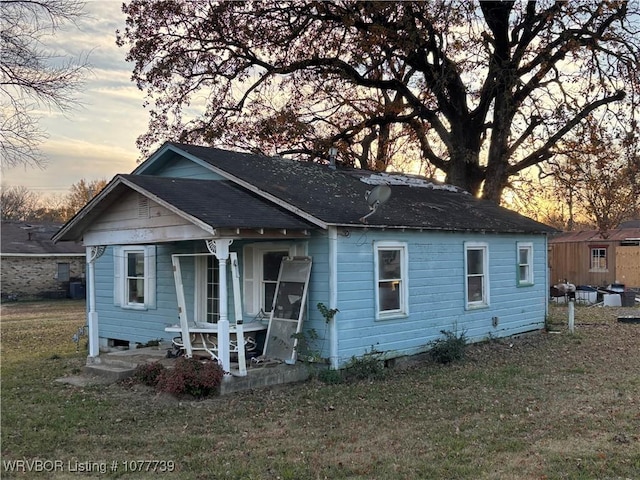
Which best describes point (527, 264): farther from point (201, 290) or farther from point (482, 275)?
point (201, 290)

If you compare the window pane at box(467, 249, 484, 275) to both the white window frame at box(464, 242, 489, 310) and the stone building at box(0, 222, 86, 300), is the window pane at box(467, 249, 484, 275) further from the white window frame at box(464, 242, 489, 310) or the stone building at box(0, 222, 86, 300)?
the stone building at box(0, 222, 86, 300)

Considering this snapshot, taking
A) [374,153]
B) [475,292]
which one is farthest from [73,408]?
[374,153]

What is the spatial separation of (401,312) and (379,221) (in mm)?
1849

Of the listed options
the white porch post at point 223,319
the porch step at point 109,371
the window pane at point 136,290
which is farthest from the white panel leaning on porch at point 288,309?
the window pane at point 136,290

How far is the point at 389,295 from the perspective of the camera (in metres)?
11.2

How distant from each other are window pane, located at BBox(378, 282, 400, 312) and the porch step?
4.55 meters

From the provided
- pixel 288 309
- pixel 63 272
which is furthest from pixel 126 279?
pixel 63 272

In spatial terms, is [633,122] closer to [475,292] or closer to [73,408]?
[475,292]

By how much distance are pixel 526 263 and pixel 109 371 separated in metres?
10.3

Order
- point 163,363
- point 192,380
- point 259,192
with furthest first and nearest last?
1. point 259,192
2. point 163,363
3. point 192,380

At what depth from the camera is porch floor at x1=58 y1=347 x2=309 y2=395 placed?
916 centimetres

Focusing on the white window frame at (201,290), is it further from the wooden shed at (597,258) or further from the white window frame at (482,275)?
the wooden shed at (597,258)

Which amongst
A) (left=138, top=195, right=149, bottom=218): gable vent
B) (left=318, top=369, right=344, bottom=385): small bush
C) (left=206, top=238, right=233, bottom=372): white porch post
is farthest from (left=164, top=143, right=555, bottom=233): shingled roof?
(left=318, top=369, right=344, bottom=385): small bush

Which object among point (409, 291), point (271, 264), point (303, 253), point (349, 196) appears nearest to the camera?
point (303, 253)
